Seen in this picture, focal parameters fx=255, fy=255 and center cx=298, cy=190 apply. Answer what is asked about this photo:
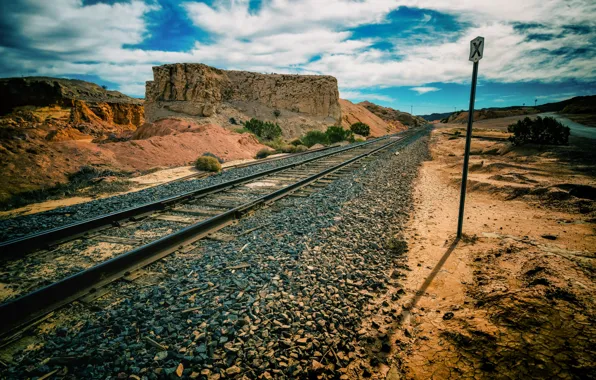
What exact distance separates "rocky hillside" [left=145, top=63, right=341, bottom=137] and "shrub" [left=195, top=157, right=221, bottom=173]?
24.1 m

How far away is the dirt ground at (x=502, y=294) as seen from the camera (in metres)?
1.95

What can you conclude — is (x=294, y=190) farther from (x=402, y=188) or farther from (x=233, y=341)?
(x=233, y=341)

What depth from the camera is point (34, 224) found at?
521cm

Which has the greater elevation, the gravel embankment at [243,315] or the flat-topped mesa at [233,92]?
the flat-topped mesa at [233,92]

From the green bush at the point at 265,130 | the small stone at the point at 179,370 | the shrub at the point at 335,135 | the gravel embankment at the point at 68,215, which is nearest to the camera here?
the small stone at the point at 179,370

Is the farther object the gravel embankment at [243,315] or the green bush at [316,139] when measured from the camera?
the green bush at [316,139]

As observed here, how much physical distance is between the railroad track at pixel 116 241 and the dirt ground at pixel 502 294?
10.7 feet

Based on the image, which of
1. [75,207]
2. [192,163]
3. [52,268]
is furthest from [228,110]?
[52,268]

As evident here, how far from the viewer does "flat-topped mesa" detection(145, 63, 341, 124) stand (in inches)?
1410

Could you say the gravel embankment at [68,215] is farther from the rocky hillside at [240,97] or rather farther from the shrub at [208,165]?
the rocky hillside at [240,97]

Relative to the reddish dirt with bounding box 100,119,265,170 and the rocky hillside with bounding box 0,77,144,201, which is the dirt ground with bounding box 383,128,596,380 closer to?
the rocky hillside with bounding box 0,77,144,201

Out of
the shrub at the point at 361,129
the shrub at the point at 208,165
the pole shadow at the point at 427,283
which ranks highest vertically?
the shrub at the point at 361,129

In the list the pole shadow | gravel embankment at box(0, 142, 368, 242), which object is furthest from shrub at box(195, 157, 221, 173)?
the pole shadow

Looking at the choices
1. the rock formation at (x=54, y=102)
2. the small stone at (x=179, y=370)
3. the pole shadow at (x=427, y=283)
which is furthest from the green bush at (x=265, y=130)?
the small stone at (x=179, y=370)
